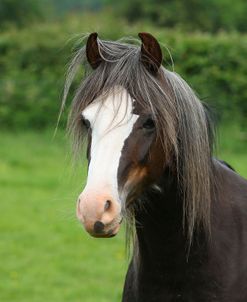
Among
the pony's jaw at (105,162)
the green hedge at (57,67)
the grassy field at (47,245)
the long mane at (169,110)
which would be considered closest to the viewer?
the pony's jaw at (105,162)

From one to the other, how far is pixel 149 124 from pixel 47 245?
6.02m

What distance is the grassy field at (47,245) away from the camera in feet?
24.8

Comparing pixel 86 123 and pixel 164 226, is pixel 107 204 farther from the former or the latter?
pixel 164 226

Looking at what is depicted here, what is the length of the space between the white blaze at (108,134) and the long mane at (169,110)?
71 mm

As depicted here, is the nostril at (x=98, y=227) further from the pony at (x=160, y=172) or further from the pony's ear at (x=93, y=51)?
the pony's ear at (x=93, y=51)

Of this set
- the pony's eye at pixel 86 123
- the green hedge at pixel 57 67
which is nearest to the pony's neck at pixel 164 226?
the pony's eye at pixel 86 123

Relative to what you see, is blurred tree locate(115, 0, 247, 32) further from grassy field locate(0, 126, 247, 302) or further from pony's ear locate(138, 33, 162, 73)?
pony's ear locate(138, 33, 162, 73)

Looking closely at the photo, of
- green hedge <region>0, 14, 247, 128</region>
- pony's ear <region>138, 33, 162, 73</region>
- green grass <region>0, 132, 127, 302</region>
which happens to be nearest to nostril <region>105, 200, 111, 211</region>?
pony's ear <region>138, 33, 162, 73</region>

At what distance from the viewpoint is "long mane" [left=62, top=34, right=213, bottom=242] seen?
3.51 meters

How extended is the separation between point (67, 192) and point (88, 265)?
2864 millimetres

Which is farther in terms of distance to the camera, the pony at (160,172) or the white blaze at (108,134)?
the pony at (160,172)

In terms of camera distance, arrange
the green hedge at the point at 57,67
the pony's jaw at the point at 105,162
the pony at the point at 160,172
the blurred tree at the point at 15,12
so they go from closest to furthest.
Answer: the pony's jaw at the point at 105,162, the pony at the point at 160,172, the green hedge at the point at 57,67, the blurred tree at the point at 15,12

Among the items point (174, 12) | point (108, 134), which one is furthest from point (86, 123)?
point (174, 12)

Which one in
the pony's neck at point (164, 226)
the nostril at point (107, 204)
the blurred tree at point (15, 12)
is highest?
the blurred tree at point (15, 12)
